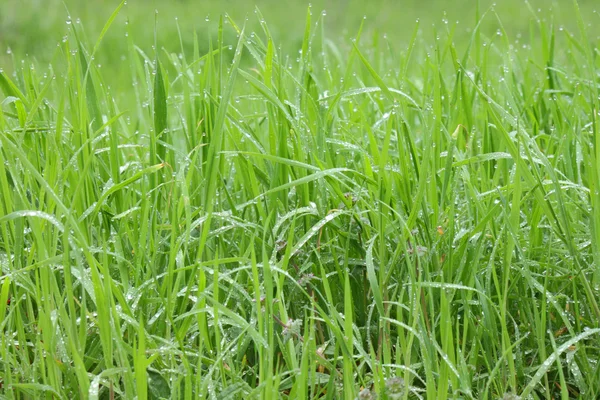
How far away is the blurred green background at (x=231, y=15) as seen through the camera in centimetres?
600

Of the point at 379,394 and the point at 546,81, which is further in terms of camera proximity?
the point at 546,81

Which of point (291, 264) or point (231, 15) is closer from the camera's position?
point (291, 264)

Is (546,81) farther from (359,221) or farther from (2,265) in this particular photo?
(2,265)

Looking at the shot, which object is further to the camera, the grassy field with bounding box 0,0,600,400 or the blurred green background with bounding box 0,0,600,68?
the blurred green background with bounding box 0,0,600,68

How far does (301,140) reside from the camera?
1.67 metres

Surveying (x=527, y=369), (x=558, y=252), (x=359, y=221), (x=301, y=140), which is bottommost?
(x=527, y=369)

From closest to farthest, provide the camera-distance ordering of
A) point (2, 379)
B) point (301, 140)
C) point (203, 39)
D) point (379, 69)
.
Answer: point (2, 379), point (301, 140), point (379, 69), point (203, 39)

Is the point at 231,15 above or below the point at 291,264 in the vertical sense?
above

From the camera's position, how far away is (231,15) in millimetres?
5797

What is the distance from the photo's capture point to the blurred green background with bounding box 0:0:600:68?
6000 millimetres

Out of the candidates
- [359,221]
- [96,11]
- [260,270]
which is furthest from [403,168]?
[96,11]

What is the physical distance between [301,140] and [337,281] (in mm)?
331

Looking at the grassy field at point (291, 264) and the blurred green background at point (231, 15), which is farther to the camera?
the blurred green background at point (231, 15)

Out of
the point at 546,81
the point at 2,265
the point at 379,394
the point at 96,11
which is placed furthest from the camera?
the point at 96,11
